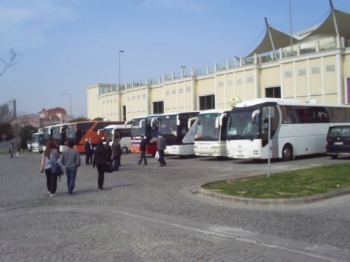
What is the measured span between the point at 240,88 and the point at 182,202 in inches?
1522

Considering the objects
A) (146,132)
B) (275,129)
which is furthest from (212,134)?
(146,132)

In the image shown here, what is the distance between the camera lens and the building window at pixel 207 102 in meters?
54.3

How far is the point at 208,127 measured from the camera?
26859 mm

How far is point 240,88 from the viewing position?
49156mm

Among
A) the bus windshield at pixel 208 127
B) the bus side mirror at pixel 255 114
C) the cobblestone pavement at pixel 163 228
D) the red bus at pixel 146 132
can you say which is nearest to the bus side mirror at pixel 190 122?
the bus windshield at pixel 208 127

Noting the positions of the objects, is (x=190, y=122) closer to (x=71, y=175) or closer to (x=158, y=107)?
(x=71, y=175)

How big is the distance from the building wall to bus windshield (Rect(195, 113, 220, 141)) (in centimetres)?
1726

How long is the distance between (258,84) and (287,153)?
24014mm

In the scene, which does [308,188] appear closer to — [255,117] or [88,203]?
[88,203]

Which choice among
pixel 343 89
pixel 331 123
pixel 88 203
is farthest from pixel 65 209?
pixel 343 89

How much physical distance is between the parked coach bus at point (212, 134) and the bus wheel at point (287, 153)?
367cm

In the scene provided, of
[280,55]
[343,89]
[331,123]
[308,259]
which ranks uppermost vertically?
[280,55]

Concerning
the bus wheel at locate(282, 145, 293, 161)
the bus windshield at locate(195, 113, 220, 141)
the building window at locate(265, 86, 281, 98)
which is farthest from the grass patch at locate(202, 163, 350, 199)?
the building window at locate(265, 86, 281, 98)

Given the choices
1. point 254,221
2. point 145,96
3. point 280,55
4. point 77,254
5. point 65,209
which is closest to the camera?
point 77,254
